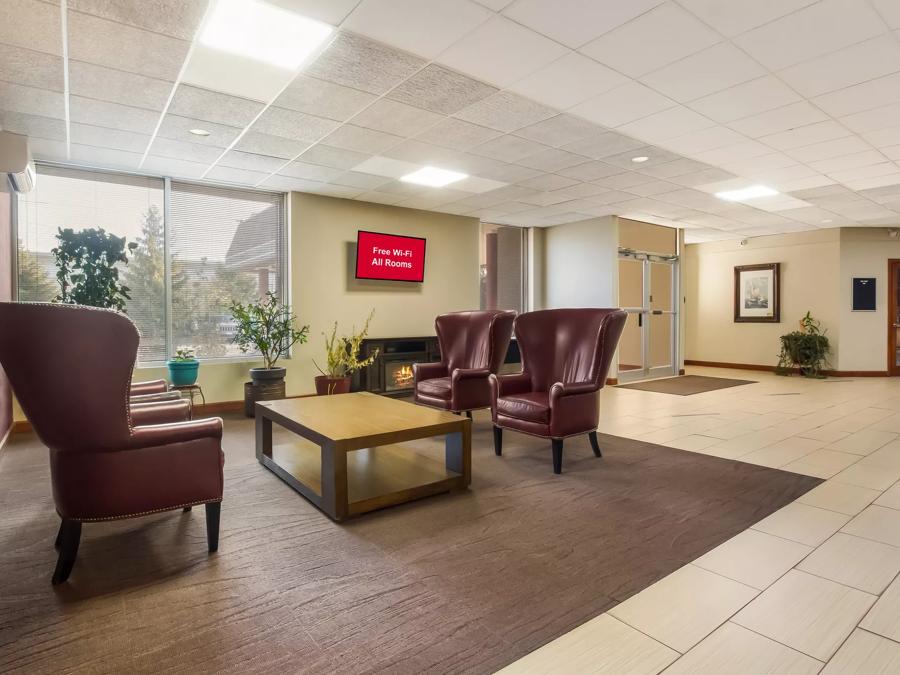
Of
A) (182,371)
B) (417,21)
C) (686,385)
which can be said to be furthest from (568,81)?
(686,385)

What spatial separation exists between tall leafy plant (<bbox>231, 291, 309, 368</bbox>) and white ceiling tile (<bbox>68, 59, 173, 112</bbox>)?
8.68ft

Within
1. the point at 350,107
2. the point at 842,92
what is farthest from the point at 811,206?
the point at 350,107

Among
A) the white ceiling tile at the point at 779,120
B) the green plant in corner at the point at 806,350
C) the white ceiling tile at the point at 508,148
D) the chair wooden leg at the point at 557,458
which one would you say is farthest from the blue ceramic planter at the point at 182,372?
the green plant in corner at the point at 806,350

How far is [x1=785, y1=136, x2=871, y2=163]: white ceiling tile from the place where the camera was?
4.95 meters

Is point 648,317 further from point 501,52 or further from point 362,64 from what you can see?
point 362,64

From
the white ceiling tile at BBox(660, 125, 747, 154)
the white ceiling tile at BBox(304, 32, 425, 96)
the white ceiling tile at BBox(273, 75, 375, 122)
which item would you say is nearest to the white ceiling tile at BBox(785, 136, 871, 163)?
the white ceiling tile at BBox(660, 125, 747, 154)

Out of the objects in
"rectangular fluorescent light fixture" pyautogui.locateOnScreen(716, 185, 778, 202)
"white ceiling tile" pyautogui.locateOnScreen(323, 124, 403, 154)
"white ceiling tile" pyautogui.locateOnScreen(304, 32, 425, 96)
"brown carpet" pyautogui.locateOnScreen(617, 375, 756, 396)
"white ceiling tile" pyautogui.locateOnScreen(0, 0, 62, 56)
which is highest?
"rectangular fluorescent light fixture" pyautogui.locateOnScreen(716, 185, 778, 202)

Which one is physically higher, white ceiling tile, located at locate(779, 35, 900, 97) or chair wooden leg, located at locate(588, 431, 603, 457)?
white ceiling tile, located at locate(779, 35, 900, 97)

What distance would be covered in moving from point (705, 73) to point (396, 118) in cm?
232

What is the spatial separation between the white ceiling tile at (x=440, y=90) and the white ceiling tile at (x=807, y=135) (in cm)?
286

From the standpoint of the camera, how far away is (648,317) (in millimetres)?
9578

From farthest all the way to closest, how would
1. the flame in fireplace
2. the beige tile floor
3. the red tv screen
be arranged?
1. the flame in fireplace
2. the red tv screen
3. the beige tile floor

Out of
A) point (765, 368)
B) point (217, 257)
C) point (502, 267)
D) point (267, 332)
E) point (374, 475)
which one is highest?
point (502, 267)

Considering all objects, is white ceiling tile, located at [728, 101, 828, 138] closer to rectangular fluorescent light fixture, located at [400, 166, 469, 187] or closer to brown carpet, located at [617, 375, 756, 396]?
rectangular fluorescent light fixture, located at [400, 166, 469, 187]
